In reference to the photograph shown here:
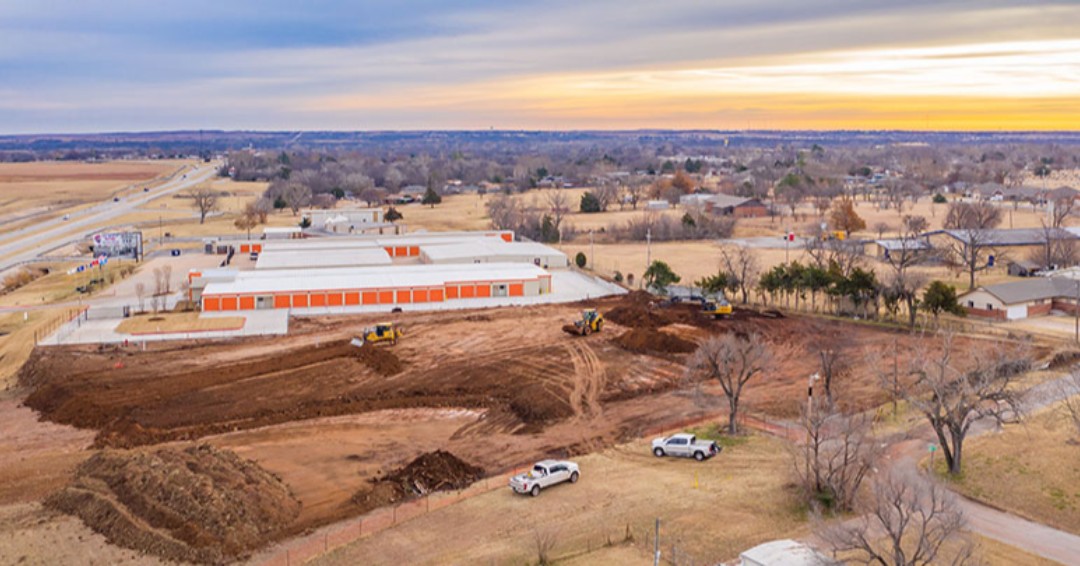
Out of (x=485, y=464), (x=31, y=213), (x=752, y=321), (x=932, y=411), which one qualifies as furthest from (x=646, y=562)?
(x=31, y=213)

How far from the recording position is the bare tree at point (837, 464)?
2058 centimetres

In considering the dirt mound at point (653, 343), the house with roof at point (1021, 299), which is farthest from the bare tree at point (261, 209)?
the house with roof at point (1021, 299)

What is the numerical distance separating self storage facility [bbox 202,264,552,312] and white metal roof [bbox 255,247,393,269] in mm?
2588

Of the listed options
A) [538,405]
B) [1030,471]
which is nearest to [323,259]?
[538,405]

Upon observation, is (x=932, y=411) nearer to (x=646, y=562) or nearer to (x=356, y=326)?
(x=646, y=562)

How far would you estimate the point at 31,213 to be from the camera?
111 m

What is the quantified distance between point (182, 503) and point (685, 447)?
12911 mm

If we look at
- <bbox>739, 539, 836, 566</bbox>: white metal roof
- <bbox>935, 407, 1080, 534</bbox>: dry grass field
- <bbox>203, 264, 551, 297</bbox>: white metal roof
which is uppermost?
<bbox>203, 264, 551, 297</bbox>: white metal roof

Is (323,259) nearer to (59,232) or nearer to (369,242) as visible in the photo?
(369,242)

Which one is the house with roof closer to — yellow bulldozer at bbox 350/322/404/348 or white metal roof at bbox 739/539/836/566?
yellow bulldozer at bbox 350/322/404/348

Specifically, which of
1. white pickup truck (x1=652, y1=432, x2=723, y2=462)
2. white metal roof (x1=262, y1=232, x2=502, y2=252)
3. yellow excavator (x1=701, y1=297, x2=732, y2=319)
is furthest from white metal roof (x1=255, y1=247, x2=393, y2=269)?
white pickup truck (x1=652, y1=432, x2=723, y2=462)

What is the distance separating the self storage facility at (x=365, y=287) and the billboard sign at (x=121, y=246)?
19772 mm

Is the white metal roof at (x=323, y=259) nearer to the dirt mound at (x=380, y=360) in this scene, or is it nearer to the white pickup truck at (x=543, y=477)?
the dirt mound at (x=380, y=360)

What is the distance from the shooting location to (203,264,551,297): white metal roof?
47.6 metres
